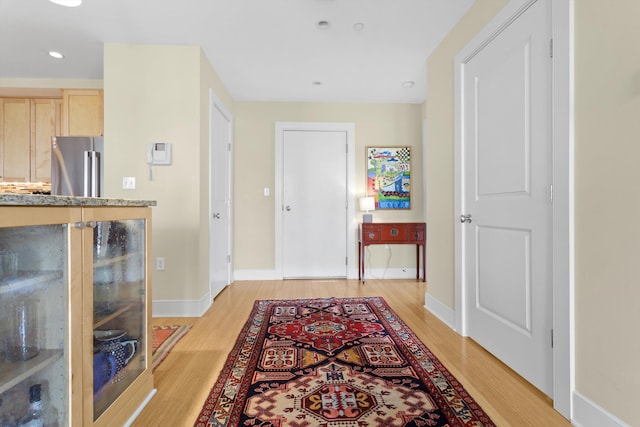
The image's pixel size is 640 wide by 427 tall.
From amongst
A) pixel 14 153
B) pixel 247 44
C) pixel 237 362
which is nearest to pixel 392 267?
pixel 237 362

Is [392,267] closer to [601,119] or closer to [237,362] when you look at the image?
[237,362]

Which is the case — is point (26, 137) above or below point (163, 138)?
above

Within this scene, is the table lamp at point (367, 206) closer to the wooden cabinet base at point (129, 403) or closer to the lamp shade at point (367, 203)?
the lamp shade at point (367, 203)

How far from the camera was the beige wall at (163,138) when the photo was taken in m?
2.73

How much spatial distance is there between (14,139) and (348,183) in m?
3.80

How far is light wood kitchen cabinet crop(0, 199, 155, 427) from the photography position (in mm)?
853

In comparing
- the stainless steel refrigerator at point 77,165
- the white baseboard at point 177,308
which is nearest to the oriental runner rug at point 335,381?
the white baseboard at point 177,308

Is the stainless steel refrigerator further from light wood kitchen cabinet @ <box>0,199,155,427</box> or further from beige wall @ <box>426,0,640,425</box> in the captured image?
beige wall @ <box>426,0,640,425</box>

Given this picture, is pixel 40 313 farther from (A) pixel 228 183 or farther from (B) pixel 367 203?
(B) pixel 367 203

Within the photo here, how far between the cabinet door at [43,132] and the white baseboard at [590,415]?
4.75 metres

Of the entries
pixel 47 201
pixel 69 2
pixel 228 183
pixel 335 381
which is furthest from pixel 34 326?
pixel 228 183

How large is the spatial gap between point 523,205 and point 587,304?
22.0 inches

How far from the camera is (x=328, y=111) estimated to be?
4195mm

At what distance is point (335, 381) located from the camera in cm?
165
